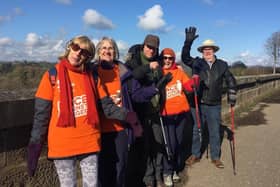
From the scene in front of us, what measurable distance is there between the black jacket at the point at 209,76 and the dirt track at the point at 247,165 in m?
1.22

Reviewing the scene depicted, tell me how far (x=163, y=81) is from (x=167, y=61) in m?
0.32

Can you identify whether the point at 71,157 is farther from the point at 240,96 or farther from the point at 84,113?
the point at 240,96

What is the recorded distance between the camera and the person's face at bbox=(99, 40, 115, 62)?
12.2ft

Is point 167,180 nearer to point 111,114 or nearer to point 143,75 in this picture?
point 143,75

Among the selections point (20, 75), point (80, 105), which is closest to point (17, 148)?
point (80, 105)

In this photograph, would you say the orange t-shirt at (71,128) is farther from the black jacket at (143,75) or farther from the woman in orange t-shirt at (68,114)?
the black jacket at (143,75)

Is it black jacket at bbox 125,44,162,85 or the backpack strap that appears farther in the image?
black jacket at bbox 125,44,162,85

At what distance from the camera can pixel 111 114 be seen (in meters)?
3.52

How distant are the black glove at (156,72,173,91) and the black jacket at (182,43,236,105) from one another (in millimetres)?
1195

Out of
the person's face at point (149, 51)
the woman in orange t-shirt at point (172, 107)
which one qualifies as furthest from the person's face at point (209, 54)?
the person's face at point (149, 51)

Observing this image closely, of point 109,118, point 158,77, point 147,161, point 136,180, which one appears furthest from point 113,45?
point 136,180

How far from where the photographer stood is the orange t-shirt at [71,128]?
301 centimetres

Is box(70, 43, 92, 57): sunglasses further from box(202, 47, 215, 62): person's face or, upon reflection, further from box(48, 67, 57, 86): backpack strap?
box(202, 47, 215, 62): person's face

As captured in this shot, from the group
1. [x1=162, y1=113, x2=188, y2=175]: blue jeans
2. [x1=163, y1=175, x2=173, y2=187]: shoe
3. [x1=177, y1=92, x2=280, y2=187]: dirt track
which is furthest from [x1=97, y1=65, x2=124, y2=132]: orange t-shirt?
[x1=177, y1=92, x2=280, y2=187]: dirt track
